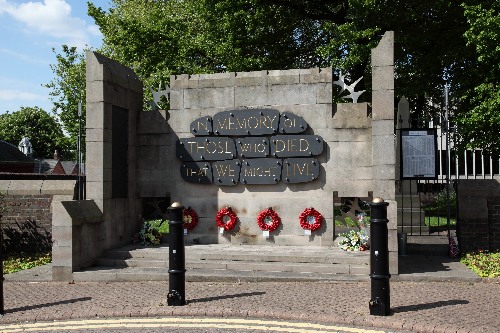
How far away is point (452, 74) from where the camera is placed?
22.5 meters

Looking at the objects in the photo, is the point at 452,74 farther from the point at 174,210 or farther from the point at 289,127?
the point at 174,210

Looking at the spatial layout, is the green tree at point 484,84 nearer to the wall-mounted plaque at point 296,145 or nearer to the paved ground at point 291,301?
the wall-mounted plaque at point 296,145

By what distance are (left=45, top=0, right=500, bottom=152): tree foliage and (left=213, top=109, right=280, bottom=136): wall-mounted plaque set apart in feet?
28.7

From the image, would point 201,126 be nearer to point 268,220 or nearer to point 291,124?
point 291,124

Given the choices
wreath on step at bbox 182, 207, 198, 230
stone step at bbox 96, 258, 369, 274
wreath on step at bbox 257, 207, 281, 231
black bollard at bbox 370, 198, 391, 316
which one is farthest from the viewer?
wreath on step at bbox 182, 207, 198, 230

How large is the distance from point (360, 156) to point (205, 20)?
13.4 metres

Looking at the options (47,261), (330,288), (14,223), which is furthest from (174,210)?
(14,223)

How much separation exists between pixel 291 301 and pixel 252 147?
16.2 feet

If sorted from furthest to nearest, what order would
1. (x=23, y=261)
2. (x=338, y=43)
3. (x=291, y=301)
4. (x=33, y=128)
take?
(x=33, y=128) → (x=338, y=43) → (x=23, y=261) → (x=291, y=301)

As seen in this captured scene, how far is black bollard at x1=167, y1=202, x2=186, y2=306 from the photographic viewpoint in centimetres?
818

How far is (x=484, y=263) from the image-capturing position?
11.5 metres

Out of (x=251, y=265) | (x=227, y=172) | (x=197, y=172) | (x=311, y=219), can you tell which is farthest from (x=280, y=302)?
(x=197, y=172)

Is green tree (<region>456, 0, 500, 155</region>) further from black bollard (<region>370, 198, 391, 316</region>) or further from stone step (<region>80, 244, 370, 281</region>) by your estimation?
black bollard (<region>370, 198, 391, 316</region>)

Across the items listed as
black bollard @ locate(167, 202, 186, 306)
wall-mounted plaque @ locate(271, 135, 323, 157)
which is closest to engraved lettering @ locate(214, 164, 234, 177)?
wall-mounted plaque @ locate(271, 135, 323, 157)
